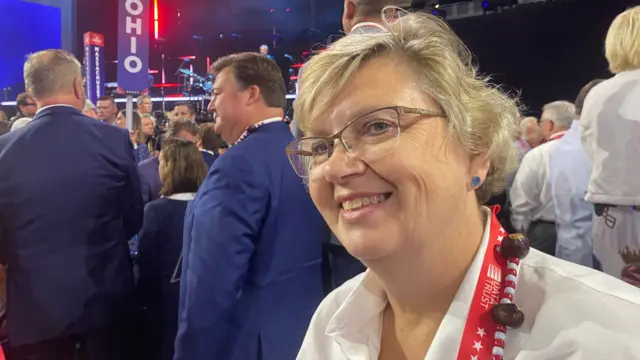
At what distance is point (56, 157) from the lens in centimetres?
248

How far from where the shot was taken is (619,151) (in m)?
2.16

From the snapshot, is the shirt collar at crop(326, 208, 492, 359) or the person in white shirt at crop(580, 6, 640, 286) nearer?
the shirt collar at crop(326, 208, 492, 359)

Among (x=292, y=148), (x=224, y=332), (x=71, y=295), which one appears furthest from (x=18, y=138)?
(x=292, y=148)

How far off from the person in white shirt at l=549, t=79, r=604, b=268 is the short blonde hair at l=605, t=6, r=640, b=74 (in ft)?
3.39

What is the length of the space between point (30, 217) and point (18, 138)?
1.11 ft

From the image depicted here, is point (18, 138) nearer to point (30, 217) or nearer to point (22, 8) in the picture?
point (30, 217)

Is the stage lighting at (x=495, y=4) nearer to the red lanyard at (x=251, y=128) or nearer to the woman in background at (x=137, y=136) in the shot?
the woman in background at (x=137, y=136)

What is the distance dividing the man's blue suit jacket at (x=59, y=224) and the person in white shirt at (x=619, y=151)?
201cm

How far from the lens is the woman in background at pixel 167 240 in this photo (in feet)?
9.72

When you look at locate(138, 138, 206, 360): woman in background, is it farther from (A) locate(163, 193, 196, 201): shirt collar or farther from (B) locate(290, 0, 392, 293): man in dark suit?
(B) locate(290, 0, 392, 293): man in dark suit

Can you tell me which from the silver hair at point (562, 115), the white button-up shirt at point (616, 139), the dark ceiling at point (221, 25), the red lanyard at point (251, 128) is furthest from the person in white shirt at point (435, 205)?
the dark ceiling at point (221, 25)

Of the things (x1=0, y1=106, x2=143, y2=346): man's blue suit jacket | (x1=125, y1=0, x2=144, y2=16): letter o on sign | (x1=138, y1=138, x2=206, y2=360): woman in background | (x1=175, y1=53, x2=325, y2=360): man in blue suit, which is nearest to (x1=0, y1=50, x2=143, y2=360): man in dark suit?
(x1=0, y1=106, x2=143, y2=346): man's blue suit jacket

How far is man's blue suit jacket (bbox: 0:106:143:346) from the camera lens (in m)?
2.44

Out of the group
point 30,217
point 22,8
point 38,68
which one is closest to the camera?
point 30,217
